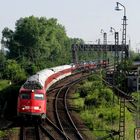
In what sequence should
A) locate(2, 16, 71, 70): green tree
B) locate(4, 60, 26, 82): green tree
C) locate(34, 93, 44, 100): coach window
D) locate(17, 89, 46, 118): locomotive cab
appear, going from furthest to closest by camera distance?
locate(2, 16, 71, 70): green tree → locate(4, 60, 26, 82): green tree → locate(34, 93, 44, 100): coach window → locate(17, 89, 46, 118): locomotive cab

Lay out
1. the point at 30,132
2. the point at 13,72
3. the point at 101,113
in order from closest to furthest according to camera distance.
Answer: the point at 30,132 → the point at 101,113 → the point at 13,72

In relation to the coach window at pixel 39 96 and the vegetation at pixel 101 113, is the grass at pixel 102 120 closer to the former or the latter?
the vegetation at pixel 101 113

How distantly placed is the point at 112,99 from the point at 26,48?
8079cm

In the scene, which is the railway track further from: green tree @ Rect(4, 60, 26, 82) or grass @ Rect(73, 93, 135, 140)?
green tree @ Rect(4, 60, 26, 82)

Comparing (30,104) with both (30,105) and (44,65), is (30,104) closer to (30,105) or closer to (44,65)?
(30,105)

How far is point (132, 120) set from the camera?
37.6 m

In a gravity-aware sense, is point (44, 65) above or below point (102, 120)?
above

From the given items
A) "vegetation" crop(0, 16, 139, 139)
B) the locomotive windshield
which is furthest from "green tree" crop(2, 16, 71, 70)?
the locomotive windshield

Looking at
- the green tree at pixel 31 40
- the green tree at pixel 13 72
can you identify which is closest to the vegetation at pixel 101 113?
the green tree at pixel 13 72

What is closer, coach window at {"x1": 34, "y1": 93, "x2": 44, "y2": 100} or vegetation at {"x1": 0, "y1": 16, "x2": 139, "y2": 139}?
coach window at {"x1": 34, "y1": 93, "x2": 44, "y2": 100}

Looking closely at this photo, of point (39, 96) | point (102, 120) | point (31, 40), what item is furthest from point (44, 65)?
point (39, 96)

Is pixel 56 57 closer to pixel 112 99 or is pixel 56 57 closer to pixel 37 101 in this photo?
pixel 112 99

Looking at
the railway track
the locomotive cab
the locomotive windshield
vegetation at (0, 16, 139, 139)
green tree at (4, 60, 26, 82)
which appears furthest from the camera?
green tree at (4, 60, 26, 82)

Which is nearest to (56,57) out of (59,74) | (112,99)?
(59,74)
